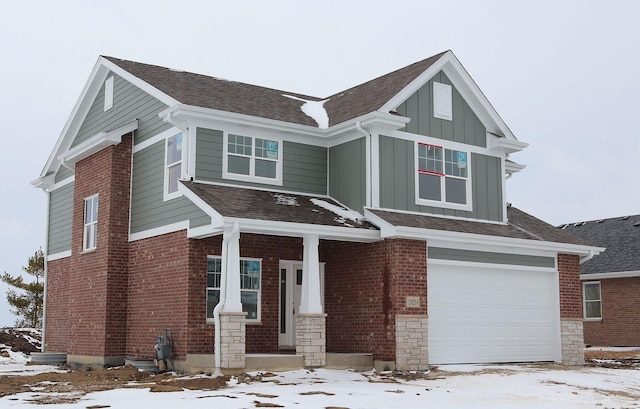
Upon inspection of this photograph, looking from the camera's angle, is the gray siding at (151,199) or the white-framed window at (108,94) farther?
the white-framed window at (108,94)

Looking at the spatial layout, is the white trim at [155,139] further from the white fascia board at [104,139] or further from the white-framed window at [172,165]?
the white fascia board at [104,139]

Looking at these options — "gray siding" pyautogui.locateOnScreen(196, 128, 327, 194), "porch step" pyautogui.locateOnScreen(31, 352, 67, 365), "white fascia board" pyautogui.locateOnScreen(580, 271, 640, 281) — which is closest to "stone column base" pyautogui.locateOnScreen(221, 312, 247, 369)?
"gray siding" pyautogui.locateOnScreen(196, 128, 327, 194)

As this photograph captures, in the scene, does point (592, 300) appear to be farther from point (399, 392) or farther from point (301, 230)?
point (399, 392)

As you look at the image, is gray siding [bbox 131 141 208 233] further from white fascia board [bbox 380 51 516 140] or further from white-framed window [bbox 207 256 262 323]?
white fascia board [bbox 380 51 516 140]

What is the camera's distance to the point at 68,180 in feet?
86.0

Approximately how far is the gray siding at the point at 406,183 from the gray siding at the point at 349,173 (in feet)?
1.68

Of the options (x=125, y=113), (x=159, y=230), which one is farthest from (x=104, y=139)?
(x=159, y=230)

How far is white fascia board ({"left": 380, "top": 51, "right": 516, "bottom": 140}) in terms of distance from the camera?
21109mm

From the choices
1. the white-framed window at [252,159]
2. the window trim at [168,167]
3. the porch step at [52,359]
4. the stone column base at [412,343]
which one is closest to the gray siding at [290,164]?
the white-framed window at [252,159]

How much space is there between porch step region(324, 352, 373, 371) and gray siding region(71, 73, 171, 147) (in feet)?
23.3

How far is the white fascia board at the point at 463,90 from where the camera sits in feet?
69.3

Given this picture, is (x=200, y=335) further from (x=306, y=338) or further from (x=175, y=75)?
(x=175, y=75)

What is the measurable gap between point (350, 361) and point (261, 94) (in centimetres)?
849

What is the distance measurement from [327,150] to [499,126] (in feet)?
15.9
